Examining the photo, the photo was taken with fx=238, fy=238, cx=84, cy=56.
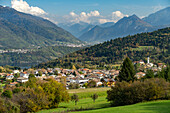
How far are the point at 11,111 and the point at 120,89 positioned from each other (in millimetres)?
16569

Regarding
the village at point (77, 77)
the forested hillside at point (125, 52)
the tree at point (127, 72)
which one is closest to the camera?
the tree at point (127, 72)

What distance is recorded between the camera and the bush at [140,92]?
34.7m

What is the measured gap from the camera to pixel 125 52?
17012cm

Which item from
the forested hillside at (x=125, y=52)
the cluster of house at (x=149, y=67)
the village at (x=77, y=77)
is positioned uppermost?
the forested hillside at (x=125, y=52)

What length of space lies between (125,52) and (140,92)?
137 m

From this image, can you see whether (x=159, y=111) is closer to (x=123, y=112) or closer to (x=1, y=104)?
(x=123, y=112)

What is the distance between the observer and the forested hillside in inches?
6128

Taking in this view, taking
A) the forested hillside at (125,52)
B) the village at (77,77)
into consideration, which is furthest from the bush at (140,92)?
the forested hillside at (125,52)

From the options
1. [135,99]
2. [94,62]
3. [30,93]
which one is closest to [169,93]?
[135,99]

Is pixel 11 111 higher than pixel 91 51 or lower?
lower

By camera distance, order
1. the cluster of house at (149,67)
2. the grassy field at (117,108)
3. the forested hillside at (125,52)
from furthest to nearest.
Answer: the forested hillside at (125,52) → the cluster of house at (149,67) → the grassy field at (117,108)

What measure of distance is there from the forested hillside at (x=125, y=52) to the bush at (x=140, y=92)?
107 m

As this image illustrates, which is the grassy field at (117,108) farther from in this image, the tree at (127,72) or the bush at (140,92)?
the tree at (127,72)

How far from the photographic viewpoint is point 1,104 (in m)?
34.9
